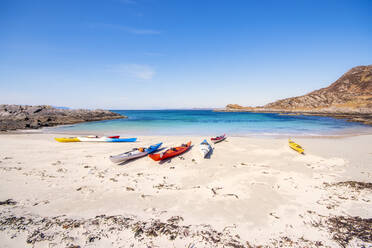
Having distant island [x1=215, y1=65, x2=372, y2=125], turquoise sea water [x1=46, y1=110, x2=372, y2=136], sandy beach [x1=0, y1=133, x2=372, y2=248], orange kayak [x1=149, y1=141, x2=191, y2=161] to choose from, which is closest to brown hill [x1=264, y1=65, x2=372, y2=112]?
distant island [x1=215, y1=65, x2=372, y2=125]

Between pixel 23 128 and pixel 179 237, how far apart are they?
110 ft

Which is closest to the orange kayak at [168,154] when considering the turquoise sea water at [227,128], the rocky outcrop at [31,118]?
the turquoise sea water at [227,128]

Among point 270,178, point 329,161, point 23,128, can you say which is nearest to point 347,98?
point 329,161

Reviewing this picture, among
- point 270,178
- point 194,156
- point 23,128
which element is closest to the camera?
point 270,178

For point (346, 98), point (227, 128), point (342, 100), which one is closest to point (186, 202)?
point (227, 128)

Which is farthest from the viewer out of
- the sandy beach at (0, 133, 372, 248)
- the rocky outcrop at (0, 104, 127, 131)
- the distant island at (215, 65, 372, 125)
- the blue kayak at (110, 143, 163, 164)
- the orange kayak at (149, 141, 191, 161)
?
the distant island at (215, 65, 372, 125)

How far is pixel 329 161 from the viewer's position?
10.3 m

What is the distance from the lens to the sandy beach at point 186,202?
168 inches

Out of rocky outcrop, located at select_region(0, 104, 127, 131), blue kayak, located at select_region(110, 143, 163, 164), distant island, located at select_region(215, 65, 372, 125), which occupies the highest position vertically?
distant island, located at select_region(215, 65, 372, 125)

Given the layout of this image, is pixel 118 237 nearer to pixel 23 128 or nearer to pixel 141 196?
pixel 141 196

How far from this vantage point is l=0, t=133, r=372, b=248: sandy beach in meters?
4.27

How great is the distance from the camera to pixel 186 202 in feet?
19.7

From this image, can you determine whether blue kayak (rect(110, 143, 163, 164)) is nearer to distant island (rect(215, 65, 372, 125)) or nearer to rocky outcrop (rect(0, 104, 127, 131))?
rocky outcrop (rect(0, 104, 127, 131))

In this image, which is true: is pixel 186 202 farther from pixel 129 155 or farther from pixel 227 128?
pixel 227 128
